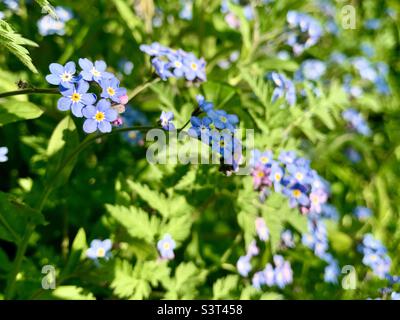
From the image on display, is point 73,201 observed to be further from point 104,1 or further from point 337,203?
point 337,203

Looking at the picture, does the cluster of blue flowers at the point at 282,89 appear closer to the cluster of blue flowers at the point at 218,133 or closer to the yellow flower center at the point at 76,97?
the cluster of blue flowers at the point at 218,133

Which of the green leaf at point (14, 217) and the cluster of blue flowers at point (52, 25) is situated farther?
the cluster of blue flowers at point (52, 25)

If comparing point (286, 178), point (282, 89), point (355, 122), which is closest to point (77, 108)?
point (286, 178)

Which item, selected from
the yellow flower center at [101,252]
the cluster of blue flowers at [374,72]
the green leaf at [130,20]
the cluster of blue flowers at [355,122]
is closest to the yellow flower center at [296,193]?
the yellow flower center at [101,252]

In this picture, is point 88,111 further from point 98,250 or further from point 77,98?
point 98,250

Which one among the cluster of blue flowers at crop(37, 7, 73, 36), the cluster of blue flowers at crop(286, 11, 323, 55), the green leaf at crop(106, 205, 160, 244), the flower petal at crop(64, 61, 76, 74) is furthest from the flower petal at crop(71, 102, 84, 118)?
the cluster of blue flowers at crop(286, 11, 323, 55)
